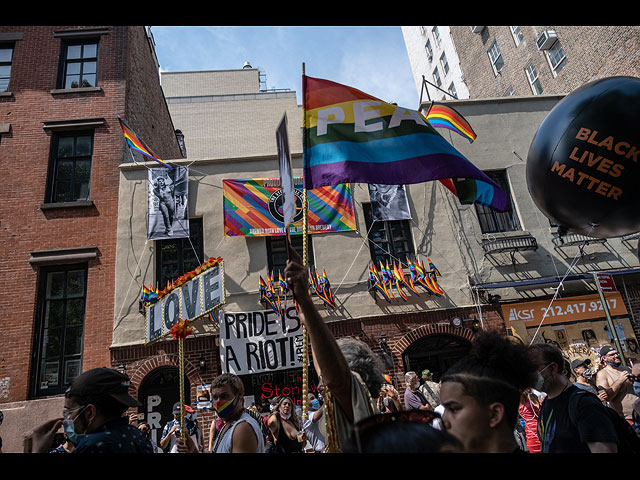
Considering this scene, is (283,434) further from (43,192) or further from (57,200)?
(43,192)

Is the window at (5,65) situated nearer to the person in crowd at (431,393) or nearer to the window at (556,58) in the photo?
the person in crowd at (431,393)

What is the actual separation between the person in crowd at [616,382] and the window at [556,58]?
18.2m

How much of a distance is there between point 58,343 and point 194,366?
3385 mm

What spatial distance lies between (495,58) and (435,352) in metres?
21.6

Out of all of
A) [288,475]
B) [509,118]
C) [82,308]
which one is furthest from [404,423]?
[509,118]

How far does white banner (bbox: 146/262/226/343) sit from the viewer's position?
8.76m

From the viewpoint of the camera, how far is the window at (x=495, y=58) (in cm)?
2488

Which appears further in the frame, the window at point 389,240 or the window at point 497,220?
the window at point 497,220

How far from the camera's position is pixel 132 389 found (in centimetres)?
930

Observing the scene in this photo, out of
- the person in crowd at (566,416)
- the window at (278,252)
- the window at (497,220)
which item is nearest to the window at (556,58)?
the window at (497,220)

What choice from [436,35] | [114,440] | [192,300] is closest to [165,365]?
[192,300]

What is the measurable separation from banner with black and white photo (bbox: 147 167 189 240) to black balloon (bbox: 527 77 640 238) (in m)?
8.94

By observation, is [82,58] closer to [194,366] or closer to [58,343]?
[58,343]

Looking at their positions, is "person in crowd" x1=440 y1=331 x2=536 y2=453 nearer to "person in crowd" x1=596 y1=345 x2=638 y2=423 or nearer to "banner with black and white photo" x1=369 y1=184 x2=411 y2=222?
"person in crowd" x1=596 y1=345 x2=638 y2=423
